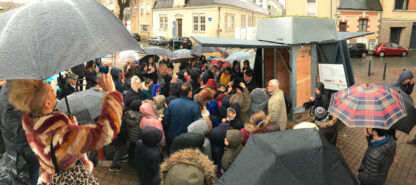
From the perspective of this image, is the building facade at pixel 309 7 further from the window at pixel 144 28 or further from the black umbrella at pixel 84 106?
the window at pixel 144 28

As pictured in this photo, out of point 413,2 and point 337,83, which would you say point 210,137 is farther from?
point 413,2

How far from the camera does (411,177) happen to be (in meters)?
5.08

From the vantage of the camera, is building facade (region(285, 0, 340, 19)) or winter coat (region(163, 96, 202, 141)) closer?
winter coat (region(163, 96, 202, 141))

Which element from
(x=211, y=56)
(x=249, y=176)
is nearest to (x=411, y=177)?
(x=249, y=176)

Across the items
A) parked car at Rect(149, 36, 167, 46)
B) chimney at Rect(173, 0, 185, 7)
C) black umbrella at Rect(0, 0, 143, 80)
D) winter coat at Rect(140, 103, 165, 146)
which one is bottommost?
A: winter coat at Rect(140, 103, 165, 146)

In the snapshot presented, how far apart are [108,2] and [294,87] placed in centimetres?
4952

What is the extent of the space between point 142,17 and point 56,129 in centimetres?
4299

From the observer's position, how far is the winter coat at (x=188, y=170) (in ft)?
7.02

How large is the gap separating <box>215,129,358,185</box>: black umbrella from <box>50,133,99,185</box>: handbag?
4.13 ft

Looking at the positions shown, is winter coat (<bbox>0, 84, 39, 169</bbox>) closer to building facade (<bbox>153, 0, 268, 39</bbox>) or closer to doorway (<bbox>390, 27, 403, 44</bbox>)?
building facade (<bbox>153, 0, 268, 39</bbox>)

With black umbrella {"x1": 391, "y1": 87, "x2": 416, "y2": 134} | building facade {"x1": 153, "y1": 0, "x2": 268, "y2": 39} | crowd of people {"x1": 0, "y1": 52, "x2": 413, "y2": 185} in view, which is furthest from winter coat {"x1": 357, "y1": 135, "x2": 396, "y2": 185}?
building facade {"x1": 153, "y1": 0, "x2": 268, "y2": 39}

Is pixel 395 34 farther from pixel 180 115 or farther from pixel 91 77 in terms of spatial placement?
pixel 180 115

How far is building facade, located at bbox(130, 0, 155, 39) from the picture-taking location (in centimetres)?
4056

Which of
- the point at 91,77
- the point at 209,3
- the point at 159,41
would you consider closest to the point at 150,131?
the point at 91,77
